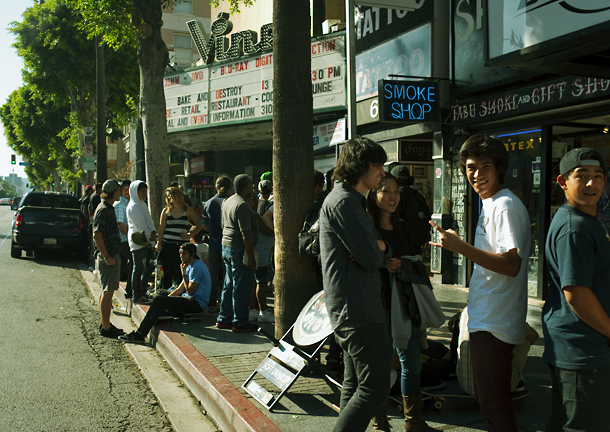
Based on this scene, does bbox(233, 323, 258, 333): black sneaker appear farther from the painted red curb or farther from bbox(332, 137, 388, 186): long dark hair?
bbox(332, 137, 388, 186): long dark hair

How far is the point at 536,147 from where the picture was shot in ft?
29.2

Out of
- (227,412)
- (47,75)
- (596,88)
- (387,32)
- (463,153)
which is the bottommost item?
(227,412)

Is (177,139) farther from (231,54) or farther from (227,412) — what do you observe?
(227,412)

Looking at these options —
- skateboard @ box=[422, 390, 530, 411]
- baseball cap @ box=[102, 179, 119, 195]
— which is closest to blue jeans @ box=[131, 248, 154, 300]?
baseball cap @ box=[102, 179, 119, 195]

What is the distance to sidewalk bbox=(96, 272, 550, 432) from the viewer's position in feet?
13.4

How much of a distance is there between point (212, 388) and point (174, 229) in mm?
4161

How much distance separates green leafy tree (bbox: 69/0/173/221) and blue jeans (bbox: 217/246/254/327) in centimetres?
455

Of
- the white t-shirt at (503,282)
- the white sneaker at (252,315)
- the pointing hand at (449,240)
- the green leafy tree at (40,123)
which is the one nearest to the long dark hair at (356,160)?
the pointing hand at (449,240)

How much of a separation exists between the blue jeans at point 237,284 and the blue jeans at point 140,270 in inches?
80.1

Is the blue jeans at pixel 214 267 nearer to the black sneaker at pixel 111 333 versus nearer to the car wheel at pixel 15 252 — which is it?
the black sneaker at pixel 111 333

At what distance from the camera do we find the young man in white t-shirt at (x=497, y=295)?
289 centimetres

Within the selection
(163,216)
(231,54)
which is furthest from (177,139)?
(163,216)

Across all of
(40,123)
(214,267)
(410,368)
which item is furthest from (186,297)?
(40,123)

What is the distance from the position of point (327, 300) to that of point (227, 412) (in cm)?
167
